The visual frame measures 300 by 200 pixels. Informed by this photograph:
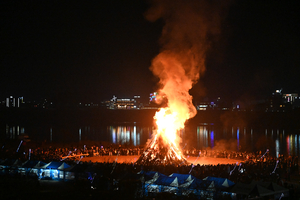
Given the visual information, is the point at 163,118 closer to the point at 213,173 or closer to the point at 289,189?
the point at 213,173

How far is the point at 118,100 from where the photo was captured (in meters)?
172

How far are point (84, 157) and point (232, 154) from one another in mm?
10527

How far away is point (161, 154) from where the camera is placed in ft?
59.5

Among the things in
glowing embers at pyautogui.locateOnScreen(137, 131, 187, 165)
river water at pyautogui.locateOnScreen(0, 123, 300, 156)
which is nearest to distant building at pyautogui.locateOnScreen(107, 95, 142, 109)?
river water at pyautogui.locateOnScreen(0, 123, 300, 156)

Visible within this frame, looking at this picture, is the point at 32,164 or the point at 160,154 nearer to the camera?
the point at 32,164

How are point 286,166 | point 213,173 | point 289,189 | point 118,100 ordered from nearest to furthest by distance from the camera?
point 289,189 < point 213,173 < point 286,166 < point 118,100

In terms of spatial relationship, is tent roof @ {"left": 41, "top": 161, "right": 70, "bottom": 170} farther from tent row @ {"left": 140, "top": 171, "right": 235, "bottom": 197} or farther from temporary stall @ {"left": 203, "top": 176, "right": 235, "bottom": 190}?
temporary stall @ {"left": 203, "top": 176, "right": 235, "bottom": 190}

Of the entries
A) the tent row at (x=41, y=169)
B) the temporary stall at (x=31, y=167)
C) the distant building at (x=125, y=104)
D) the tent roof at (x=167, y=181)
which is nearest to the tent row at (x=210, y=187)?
the tent roof at (x=167, y=181)

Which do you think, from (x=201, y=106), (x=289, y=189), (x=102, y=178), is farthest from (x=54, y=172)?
(x=201, y=106)

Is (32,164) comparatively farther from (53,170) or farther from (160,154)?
(160,154)

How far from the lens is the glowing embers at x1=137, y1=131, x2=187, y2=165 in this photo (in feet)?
58.6

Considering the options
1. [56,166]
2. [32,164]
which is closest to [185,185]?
[56,166]

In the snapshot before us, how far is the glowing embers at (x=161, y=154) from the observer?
17875 mm

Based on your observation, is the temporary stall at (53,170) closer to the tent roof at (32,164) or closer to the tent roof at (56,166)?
the tent roof at (56,166)
